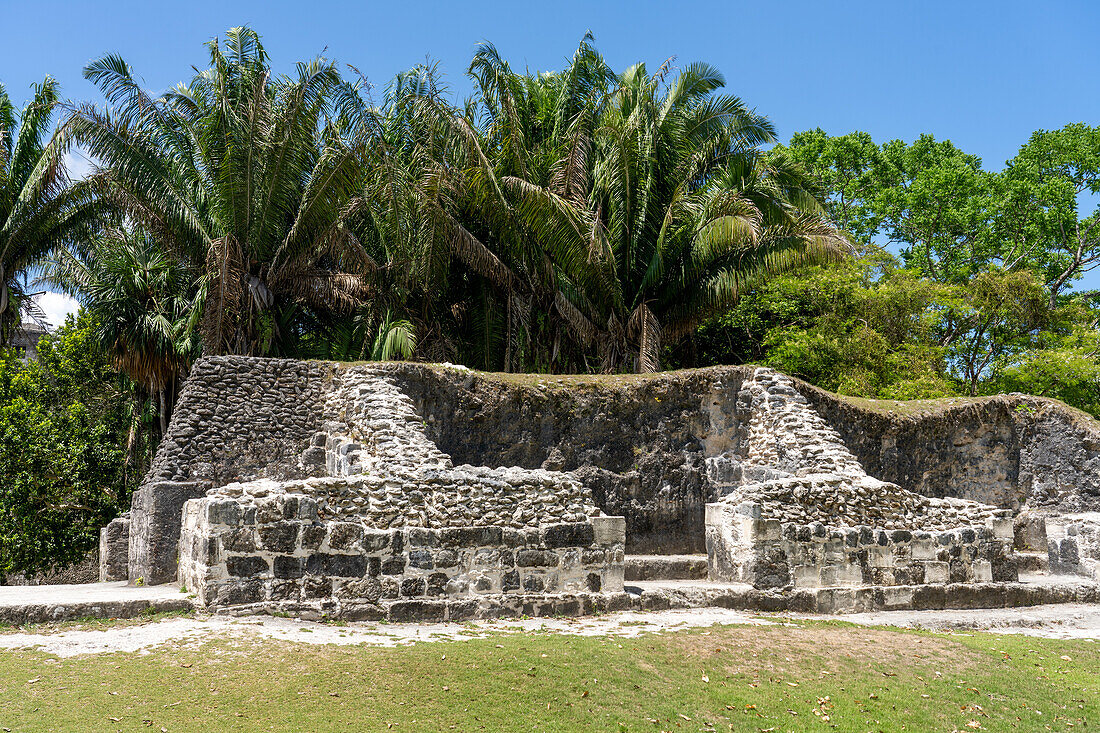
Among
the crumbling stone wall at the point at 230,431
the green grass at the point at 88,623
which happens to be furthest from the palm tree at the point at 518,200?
the green grass at the point at 88,623

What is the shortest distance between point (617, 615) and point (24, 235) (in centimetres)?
1568

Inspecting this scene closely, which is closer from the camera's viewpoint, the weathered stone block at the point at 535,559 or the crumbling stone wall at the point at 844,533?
the weathered stone block at the point at 535,559

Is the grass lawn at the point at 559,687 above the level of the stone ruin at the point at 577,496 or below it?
below

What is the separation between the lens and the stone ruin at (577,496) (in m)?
9.05

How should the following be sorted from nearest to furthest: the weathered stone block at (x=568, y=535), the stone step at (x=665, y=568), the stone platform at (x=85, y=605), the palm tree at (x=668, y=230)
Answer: the stone platform at (x=85, y=605)
the weathered stone block at (x=568, y=535)
the stone step at (x=665, y=568)
the palm tree at (x=668, y=230)

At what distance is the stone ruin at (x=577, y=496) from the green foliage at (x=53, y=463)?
248 inches

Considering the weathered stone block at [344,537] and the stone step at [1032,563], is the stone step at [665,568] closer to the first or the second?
the weathered stone block at [344,537]

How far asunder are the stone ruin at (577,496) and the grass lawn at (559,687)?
138cm

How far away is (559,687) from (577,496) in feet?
11.2

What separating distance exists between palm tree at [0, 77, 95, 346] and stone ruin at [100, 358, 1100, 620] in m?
8.93

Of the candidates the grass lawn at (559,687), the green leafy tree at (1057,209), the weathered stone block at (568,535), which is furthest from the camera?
the green leafy tree at (1057,209)

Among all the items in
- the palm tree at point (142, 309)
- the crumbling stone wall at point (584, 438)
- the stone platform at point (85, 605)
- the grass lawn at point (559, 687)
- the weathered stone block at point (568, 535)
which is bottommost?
the grass lawn at point (559, 687)

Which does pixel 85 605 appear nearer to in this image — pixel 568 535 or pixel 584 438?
pixel 568 535

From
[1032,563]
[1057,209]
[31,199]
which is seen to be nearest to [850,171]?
[1057,209]
